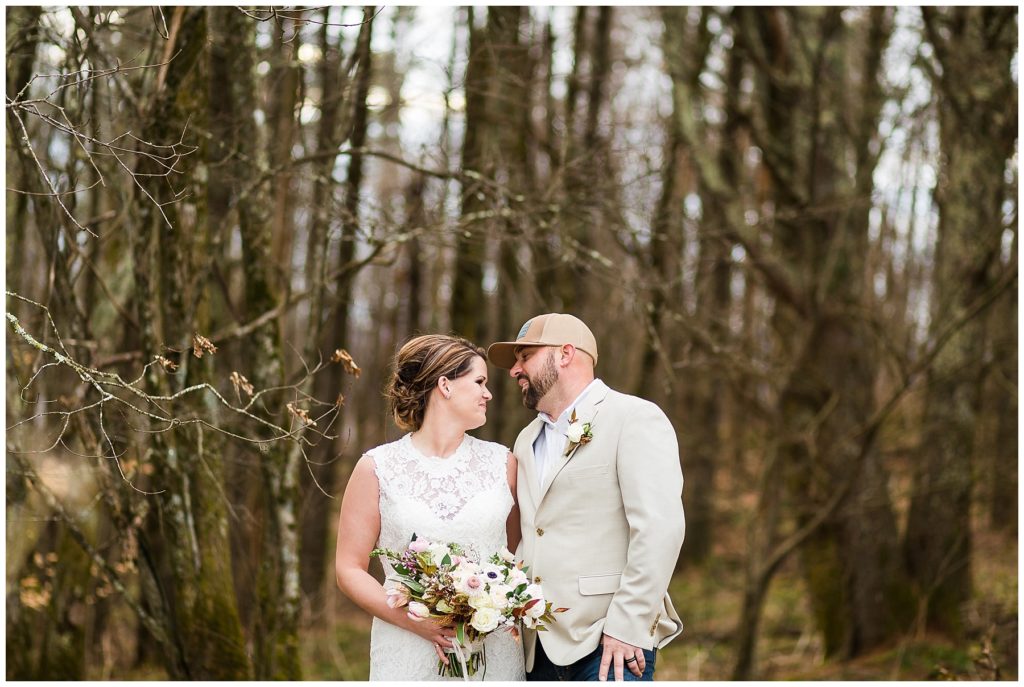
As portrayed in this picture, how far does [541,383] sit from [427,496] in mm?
629

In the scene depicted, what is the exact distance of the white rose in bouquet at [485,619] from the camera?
3279mm

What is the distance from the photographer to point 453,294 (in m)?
11.6

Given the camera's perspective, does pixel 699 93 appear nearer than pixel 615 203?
No

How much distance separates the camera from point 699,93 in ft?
33.7

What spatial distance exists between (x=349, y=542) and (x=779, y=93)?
8.85 meters

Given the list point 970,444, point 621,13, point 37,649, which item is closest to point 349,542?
point 37,649

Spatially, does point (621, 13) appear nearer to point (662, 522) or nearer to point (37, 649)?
point (37, 649)

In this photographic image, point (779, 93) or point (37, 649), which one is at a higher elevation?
point (779, 93)

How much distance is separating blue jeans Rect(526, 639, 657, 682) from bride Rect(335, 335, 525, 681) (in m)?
0.09

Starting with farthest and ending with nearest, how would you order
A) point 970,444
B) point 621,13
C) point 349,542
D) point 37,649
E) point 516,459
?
point 621,13
point 970,444
point 37,649
point 516,459
point 349,542

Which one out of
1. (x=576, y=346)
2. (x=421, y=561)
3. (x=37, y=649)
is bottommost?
(x=37, y=649)

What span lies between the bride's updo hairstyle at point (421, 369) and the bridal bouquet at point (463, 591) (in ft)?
2.03

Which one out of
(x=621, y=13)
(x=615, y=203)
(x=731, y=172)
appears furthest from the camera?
(x=621, y=13)

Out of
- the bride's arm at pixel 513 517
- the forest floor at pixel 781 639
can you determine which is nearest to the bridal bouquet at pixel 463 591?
the bride's arm at pixel 513 517
